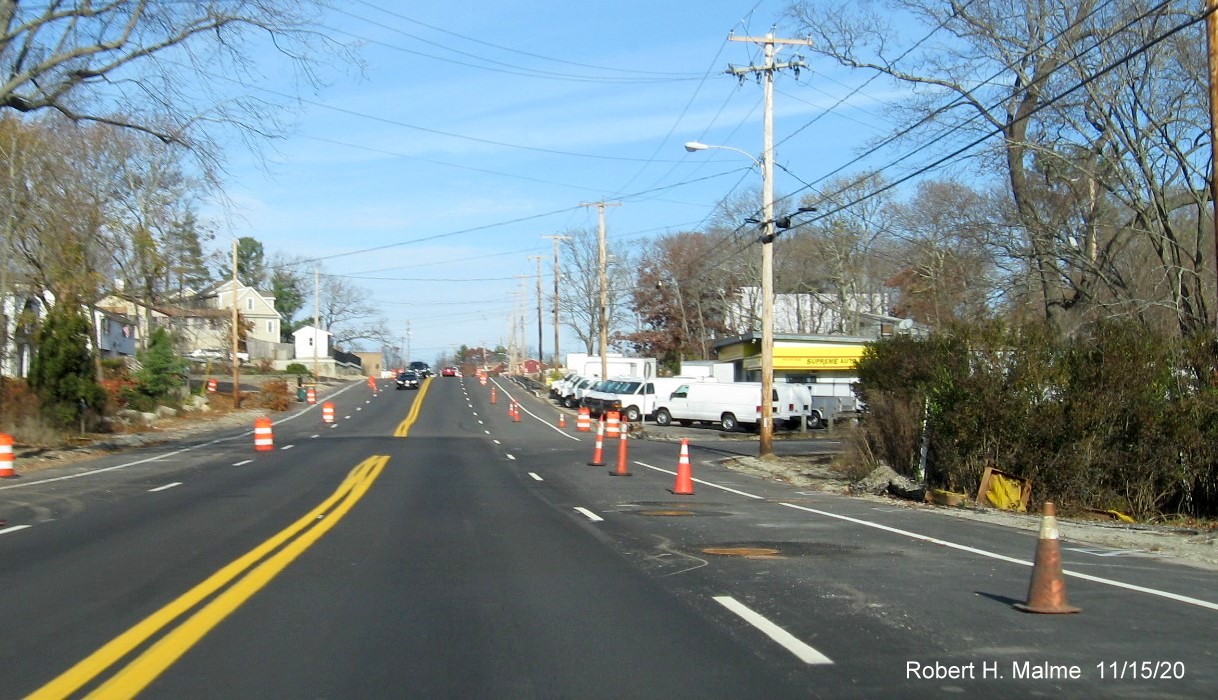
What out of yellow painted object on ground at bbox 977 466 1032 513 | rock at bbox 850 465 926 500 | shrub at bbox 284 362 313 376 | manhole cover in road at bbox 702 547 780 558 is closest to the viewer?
manhole cover in road at bbox 702 547 780 558

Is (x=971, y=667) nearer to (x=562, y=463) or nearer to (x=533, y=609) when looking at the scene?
(x=533, y=609)

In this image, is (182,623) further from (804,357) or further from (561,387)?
(561,387)

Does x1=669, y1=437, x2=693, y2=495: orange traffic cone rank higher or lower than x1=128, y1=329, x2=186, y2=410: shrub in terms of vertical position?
lower

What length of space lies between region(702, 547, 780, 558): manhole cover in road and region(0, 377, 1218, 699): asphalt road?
4 cm

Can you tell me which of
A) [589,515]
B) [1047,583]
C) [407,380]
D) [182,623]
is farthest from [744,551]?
[407,380]

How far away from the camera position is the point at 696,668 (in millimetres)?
6758

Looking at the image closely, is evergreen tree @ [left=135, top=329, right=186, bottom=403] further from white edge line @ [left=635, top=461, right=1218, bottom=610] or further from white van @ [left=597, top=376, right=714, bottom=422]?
white edge line @ [left=635, top=461, right=1218, bottom=610]

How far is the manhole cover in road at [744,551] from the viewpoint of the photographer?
1173 centimetres

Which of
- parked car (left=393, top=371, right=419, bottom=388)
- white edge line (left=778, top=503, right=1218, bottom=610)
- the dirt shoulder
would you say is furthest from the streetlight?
parked car (left=393, top=371, right=419, bottom=388)

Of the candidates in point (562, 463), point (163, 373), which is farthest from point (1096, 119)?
point (163, 373)

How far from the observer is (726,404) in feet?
156

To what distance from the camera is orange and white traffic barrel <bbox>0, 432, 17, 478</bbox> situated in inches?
874

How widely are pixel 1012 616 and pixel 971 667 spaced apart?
5.64 ft

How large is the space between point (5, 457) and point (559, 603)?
17.8 metres
